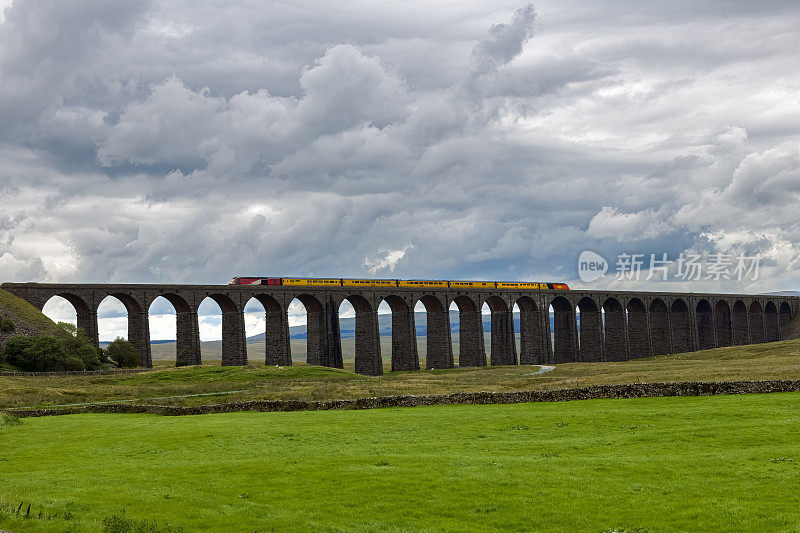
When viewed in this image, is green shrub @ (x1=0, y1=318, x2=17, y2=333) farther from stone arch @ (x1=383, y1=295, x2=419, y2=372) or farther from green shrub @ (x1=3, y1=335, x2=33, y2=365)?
stone arch @ (x1=383, y1=295, x2=419, y2=372)

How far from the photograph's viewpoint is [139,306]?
295ft

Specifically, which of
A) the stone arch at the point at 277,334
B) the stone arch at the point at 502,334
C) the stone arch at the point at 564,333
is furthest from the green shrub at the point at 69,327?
the stone arch at the point at 564,333

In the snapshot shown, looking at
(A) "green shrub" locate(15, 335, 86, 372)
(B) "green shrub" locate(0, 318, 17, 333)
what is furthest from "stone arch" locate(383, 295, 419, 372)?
(B) "green shrub" locate(0, 318, 17, 333)

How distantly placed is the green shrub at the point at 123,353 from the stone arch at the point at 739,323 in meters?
140

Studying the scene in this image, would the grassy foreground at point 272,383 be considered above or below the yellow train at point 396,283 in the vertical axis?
below

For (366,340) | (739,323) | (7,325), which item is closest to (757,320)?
(739,323)

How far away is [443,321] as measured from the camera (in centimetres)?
11438

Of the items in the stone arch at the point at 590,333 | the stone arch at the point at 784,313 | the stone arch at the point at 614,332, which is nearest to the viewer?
the stone arch at the point at 590,333

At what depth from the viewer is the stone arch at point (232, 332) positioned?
96.2 m

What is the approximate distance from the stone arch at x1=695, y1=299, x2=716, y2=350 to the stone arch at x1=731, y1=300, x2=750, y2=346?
6.95 m

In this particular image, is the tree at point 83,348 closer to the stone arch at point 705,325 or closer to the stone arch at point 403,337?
the stone arch at point 403,337

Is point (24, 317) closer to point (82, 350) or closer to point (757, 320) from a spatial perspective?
point (82, 350)

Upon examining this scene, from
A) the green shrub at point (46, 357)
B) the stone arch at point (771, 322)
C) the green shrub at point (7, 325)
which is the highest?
the green shrub at point (7, 325)

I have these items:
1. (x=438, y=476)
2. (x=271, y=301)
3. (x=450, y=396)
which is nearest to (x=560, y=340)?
(x=271, y=301)
